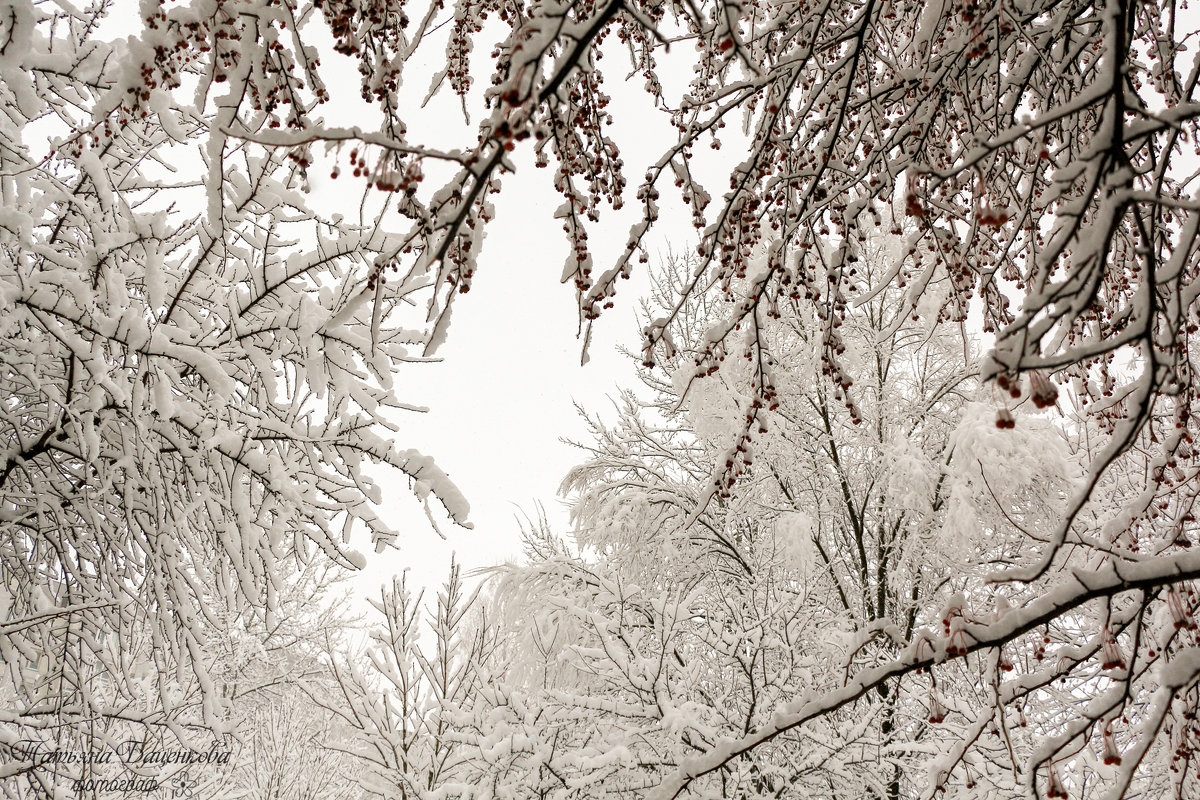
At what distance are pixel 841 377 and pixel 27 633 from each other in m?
3.07

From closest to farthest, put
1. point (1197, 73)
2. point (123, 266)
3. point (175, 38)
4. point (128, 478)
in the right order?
1. point (175, 38)
2. point (1197, 73)
3. point (128, 478)
4. point (123, 266)

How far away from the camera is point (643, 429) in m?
6.79

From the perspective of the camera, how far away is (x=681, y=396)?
2822 mm

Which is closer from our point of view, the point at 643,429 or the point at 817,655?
the point at 817,655

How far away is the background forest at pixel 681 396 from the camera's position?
1333 millimetres

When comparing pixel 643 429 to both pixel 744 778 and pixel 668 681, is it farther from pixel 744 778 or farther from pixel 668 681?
pixel 744 778

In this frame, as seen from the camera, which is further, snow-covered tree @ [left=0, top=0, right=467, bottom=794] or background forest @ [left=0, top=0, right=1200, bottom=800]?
snow-covered tree @ [left=0, top=0, right=467, bottom=794]

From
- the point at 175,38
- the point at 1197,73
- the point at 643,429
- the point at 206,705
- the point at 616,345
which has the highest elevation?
the point at 616,345

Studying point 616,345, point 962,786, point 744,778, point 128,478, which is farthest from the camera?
point 616,345

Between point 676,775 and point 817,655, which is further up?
point 817,655

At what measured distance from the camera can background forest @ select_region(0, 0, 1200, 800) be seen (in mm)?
1333

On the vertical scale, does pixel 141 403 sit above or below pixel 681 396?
below

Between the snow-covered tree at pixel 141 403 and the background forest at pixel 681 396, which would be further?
the snow-covered tree at pixel 141 403

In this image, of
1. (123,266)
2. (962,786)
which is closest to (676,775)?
(123,266)
